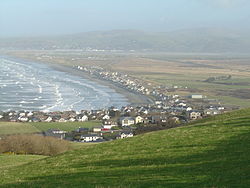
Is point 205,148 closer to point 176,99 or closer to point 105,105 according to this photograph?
point 105,105

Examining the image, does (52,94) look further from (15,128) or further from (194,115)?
(15,128)

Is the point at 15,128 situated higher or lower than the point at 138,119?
higher

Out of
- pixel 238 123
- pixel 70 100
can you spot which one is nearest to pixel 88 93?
pixel 70 100

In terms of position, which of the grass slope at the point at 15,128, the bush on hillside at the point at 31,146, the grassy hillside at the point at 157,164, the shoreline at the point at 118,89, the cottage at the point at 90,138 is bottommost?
the shoreline at the point at 118,89

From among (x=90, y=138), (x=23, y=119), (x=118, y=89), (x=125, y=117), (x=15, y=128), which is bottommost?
(x=118, y=89)

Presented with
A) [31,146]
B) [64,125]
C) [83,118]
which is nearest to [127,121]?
[83,118]

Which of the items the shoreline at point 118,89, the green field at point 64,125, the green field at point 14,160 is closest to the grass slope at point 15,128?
the green field at point 64,125

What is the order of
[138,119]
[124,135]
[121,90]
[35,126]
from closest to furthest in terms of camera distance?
[124,135] → [35,126] → [138,119] → [121,90]

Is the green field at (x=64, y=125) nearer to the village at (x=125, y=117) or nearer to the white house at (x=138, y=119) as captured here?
the village at (x=125, y=117)
